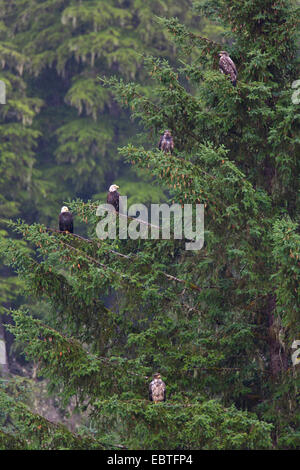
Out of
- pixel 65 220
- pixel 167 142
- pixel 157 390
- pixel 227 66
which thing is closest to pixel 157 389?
pixel 157 390

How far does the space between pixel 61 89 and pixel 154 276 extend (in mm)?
15691

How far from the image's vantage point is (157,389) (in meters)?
8.58

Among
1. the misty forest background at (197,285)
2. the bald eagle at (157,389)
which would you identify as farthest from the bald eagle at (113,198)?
the bald eagle at (157,389)

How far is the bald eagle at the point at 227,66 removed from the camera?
9664 millimetres

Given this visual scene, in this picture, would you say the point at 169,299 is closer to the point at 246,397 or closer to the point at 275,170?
the point at 246,397

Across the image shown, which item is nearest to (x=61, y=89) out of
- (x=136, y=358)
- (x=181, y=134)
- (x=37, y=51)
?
(x=37, y=51)

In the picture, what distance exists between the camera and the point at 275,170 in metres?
9.96

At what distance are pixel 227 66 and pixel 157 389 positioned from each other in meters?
3.97

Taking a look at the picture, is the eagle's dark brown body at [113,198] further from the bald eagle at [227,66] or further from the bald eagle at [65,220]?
the bald eagle at [227,66]

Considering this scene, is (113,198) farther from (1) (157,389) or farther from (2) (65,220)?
(1) (157,389)

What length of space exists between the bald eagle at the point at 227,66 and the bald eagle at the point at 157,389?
11.9ft

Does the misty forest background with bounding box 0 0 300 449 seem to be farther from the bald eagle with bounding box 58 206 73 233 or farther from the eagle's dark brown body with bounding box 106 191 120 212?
the eagle's dark brown body with bounding box 106 191 120 212

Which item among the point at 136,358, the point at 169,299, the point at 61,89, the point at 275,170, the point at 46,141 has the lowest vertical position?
the point at 136,358

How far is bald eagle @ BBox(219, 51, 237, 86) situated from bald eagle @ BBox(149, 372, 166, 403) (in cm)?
362
